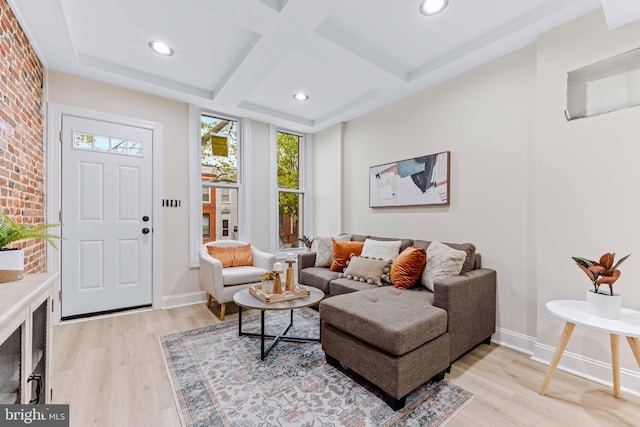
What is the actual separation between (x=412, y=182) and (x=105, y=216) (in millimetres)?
3328

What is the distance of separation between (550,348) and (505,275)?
1.92 ft

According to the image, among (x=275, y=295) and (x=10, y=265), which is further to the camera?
(x=275, y=295)

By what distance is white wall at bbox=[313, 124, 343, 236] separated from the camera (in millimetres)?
4125

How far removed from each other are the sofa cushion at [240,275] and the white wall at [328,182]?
1349mm

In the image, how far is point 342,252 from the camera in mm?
3211

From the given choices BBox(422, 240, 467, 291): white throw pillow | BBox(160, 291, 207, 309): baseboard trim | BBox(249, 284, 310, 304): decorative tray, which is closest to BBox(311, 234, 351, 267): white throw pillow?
BBox(249, 284, 310, 304): decorative tray

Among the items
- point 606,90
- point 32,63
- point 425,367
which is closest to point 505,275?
point 425,367

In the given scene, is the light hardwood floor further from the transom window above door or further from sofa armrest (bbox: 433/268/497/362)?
the transom window above door

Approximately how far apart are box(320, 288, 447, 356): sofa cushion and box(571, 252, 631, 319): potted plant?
2.65 feet

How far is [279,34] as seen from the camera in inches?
85.0

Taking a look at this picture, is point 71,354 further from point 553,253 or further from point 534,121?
point 534,121

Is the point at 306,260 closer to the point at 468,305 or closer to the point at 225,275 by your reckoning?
the point at 225,275

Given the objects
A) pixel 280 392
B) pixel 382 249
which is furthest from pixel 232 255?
pixel 280 392

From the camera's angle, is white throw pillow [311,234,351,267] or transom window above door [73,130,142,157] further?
white throw pillow [311,234,351,267]
